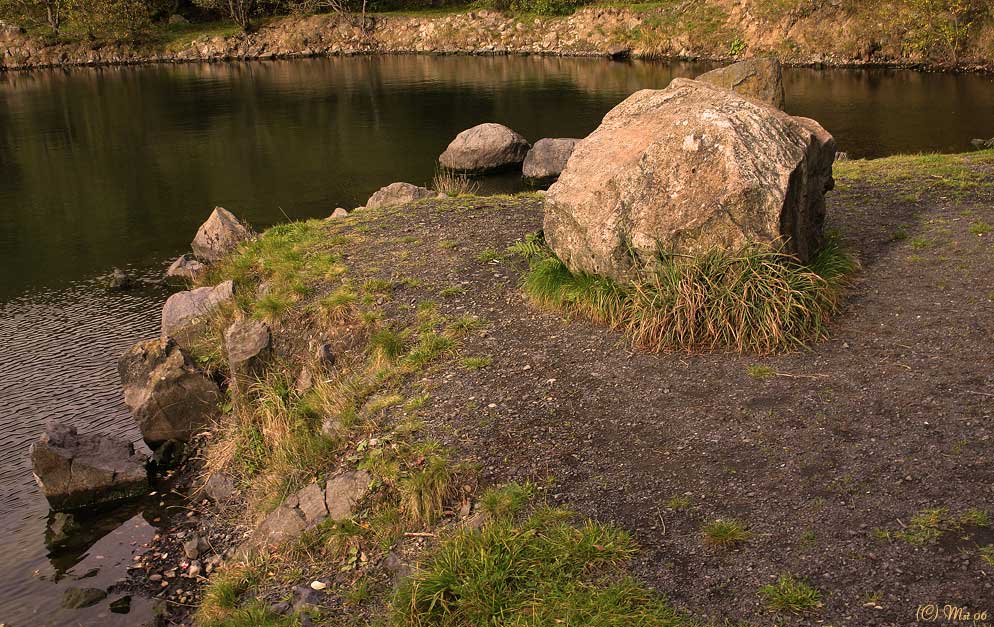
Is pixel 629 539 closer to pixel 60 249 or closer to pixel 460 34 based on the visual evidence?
pixel 60 249

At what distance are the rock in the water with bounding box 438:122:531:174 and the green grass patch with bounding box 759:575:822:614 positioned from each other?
25.5 m

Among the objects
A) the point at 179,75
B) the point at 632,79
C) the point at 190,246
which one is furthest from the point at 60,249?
the point at 179,75

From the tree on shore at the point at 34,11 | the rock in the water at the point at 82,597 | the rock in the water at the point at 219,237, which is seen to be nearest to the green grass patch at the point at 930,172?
the rock in the water at the point at 219,237

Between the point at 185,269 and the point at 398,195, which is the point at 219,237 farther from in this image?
the point at 398,195

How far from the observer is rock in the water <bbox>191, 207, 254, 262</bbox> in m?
22.0

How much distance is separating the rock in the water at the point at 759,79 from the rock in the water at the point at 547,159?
739 cm

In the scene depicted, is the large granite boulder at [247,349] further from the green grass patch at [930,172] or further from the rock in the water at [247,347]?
the green grass patch at [930,172]

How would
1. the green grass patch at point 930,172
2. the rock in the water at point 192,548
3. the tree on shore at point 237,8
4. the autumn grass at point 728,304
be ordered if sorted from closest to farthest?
the rock in the water at point 192,548, the autumn grass at point 728,304, the green grass patch at point 930,172, the tree on shore at point 237,8

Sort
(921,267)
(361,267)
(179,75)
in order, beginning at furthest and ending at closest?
1. (179,75)
2. (361,267)
3. (921,267)

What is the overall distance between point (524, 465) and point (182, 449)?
7.05m

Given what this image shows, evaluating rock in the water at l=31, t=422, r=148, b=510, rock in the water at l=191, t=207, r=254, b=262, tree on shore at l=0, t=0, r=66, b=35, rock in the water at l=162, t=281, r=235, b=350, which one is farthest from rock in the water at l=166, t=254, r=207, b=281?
tree on shore at l=0, t=0, r=66, b=35

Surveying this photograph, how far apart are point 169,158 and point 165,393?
86.1 ft

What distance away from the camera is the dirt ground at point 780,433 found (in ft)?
23.1

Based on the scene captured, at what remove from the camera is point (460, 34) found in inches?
2854
